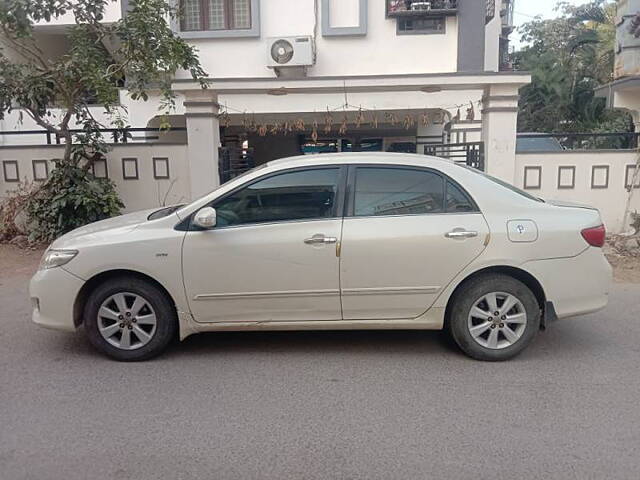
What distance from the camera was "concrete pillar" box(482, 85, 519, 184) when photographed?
29.9 feet

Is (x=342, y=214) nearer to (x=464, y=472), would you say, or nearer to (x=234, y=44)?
(x=464, y=472)

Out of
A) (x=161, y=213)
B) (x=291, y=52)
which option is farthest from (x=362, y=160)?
(x=291, y=52)

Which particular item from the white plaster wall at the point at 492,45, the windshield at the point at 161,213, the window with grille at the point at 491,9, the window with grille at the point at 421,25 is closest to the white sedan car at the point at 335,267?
the windshield at the point at 161,213

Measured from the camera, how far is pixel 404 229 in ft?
15.0

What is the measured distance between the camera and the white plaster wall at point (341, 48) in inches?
498

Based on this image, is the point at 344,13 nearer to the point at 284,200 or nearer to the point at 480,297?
the point at 284,200

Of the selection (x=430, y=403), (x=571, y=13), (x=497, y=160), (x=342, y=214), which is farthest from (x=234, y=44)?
(x=571, y=13)

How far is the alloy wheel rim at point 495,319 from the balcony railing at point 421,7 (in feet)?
30.8

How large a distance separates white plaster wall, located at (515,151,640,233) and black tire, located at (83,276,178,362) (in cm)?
678

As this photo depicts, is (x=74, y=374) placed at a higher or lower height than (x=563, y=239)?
lower

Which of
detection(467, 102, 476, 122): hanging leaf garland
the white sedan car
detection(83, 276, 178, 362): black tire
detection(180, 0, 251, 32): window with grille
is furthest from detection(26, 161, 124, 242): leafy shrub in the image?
detection(467, 102, 476, 122): hanging leaf garland

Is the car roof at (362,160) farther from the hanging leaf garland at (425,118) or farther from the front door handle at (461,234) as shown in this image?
the hanging leaf garland at (425,118)

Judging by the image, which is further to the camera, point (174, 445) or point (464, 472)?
point (174, 445)

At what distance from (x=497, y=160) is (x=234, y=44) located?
6.71 meters
